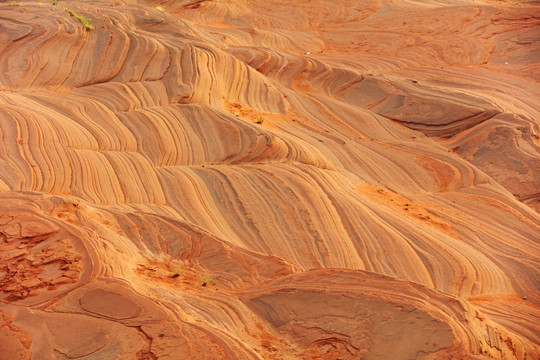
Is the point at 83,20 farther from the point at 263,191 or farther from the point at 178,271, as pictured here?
the point at 178,271

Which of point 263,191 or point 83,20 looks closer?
point 263,191

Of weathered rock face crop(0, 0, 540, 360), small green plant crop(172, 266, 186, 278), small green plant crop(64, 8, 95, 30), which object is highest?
small green plant crop(64, 8, 95, 30)

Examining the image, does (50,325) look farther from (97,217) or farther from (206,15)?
(206,15)

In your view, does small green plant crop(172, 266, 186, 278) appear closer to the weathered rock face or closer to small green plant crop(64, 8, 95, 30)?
the weathered rock face

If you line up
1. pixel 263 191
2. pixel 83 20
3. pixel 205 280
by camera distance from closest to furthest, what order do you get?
pixel 205 280, pixel 263 191, pixel 83 20

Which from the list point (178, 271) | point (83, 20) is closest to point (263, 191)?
point (178, 271)

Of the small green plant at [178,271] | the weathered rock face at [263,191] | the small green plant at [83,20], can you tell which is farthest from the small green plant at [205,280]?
the small green plant at [83,20]

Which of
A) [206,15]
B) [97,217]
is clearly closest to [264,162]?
A: [97,217]

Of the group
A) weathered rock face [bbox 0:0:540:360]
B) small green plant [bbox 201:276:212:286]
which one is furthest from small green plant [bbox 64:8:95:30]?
small green plant [bbox 201:276:212:286]

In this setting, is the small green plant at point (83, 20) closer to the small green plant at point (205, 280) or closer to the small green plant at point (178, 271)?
the small green plant at point (178, 271)
